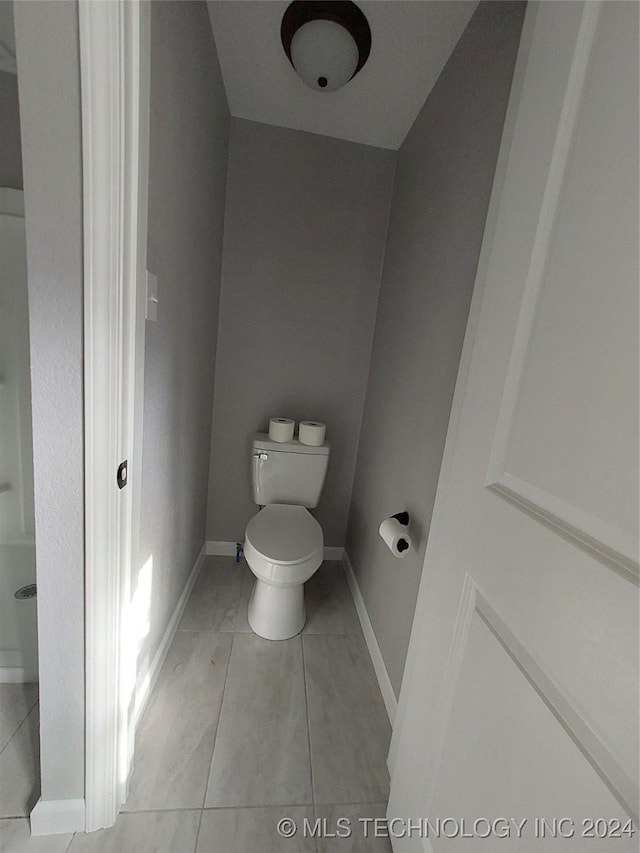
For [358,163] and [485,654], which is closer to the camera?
[485,654]

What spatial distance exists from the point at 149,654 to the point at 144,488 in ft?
2.08

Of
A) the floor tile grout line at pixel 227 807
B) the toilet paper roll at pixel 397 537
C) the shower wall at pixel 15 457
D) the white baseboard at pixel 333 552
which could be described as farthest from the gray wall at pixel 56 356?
the white baseboard at pixel 333 552

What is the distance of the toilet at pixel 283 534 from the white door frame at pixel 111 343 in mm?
630

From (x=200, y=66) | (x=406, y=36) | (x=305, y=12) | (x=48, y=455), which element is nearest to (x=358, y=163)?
(x=406, y=36)

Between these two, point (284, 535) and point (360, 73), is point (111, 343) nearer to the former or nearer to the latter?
point (284, 535)

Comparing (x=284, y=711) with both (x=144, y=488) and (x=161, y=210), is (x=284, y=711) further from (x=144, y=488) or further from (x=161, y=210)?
(x=161, y=210)

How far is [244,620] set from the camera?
163 centimetres

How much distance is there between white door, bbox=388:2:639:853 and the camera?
399 mm

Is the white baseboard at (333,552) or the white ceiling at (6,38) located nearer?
the white ceiling at (6,38)

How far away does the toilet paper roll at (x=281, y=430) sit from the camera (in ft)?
5.89

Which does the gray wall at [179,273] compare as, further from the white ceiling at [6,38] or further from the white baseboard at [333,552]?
the white baseboard at [333,552]

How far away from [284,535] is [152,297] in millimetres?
1082

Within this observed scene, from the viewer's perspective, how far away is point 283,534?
5.14ft

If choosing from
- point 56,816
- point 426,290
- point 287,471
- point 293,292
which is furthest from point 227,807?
point 293,292
